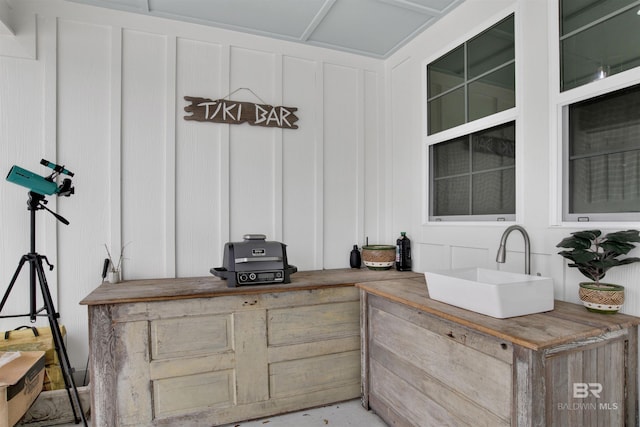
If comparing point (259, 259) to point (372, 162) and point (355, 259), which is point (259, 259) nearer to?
point (355, 259)

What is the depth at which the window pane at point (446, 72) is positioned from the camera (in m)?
2.58

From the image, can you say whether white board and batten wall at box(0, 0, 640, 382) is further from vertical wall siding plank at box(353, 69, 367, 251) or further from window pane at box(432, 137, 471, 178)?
window pane at box(432, 137, 471, 178)

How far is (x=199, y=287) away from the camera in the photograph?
228cm

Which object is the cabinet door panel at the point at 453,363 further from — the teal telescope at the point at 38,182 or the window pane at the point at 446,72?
the teal telescope at the point at 38,182

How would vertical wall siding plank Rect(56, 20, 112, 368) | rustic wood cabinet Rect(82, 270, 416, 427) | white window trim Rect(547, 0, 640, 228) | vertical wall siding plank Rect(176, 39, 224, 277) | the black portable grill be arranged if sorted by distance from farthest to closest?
vertical wall siding plank Rect(176, 39, 224, 277), vertical wall siding plank Rect(56, 20, 112, 368), the black portable grill, rustic wood cabinet Rect(82, 270, 416, 427), white window trim Rect(547, 0, 640, 228)

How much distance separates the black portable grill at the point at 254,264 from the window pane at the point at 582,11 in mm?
2071

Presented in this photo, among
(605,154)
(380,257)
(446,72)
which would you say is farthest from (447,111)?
(380,257)

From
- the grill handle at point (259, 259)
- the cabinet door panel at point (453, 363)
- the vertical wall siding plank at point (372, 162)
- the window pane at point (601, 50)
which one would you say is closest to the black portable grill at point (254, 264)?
the grill handle at point (259, 259)

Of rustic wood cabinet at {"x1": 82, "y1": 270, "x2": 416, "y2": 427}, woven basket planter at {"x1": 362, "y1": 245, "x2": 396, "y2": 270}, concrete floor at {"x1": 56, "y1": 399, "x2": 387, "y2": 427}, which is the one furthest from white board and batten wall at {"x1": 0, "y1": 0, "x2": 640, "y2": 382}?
concrete floor at {"x1": 56, "y1": 399, "x2": 387, "y2": 427}

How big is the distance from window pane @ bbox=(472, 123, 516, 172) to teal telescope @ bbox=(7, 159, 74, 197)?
266 cm

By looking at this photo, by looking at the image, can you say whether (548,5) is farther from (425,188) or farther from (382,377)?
(382,377)

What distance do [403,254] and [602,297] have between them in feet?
4.87

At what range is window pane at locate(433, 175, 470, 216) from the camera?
2.57m

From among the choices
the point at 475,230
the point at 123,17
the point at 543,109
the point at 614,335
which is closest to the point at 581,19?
the point at 543,109
